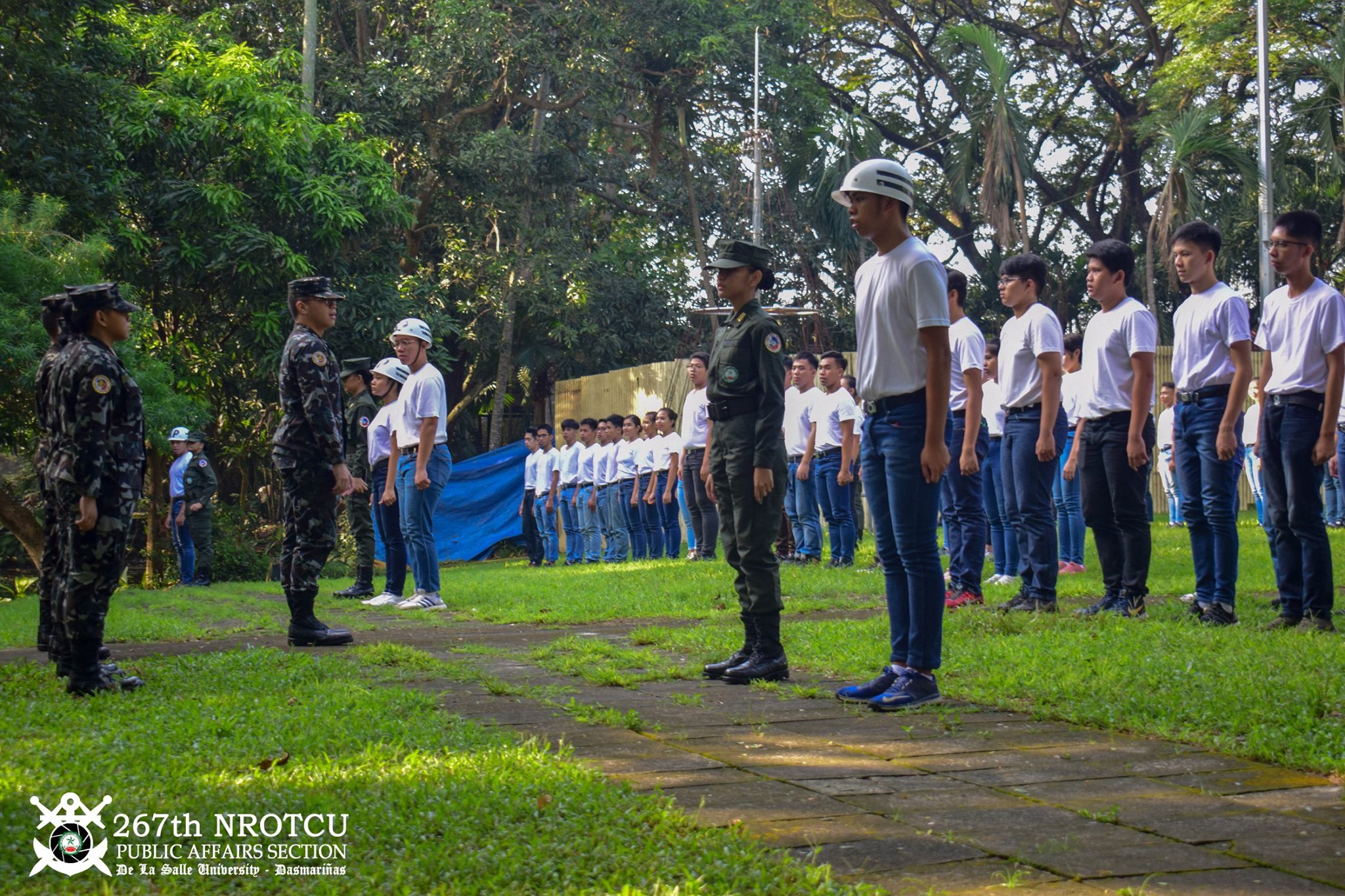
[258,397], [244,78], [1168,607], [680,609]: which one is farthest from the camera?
[258,397]

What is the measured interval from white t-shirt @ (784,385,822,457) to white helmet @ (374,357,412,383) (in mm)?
4024

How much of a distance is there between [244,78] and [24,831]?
54.2 ft

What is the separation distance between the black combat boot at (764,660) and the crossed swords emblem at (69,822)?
9.34 ft

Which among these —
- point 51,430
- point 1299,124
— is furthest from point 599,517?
point 1299,124

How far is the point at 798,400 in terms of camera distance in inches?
533

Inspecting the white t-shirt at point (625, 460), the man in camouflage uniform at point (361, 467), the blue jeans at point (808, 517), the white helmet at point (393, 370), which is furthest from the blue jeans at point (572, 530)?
the white helmet at point (393, 370)

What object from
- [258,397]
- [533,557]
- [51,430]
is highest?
[258,397]

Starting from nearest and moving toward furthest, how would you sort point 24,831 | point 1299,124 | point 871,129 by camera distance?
point 24,831 < point 1299,124 < point 871,129

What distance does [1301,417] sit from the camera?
6.68m

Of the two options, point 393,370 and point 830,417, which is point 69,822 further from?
point 830,417

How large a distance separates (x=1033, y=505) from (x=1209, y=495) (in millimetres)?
1026

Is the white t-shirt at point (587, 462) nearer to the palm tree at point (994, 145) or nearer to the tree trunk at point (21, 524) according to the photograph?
the tree trunk at point (21, 524)

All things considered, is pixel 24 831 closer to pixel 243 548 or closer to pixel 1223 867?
pixel 1223 867

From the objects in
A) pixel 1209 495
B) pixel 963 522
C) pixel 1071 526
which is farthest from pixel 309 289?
pixel 1071 526
